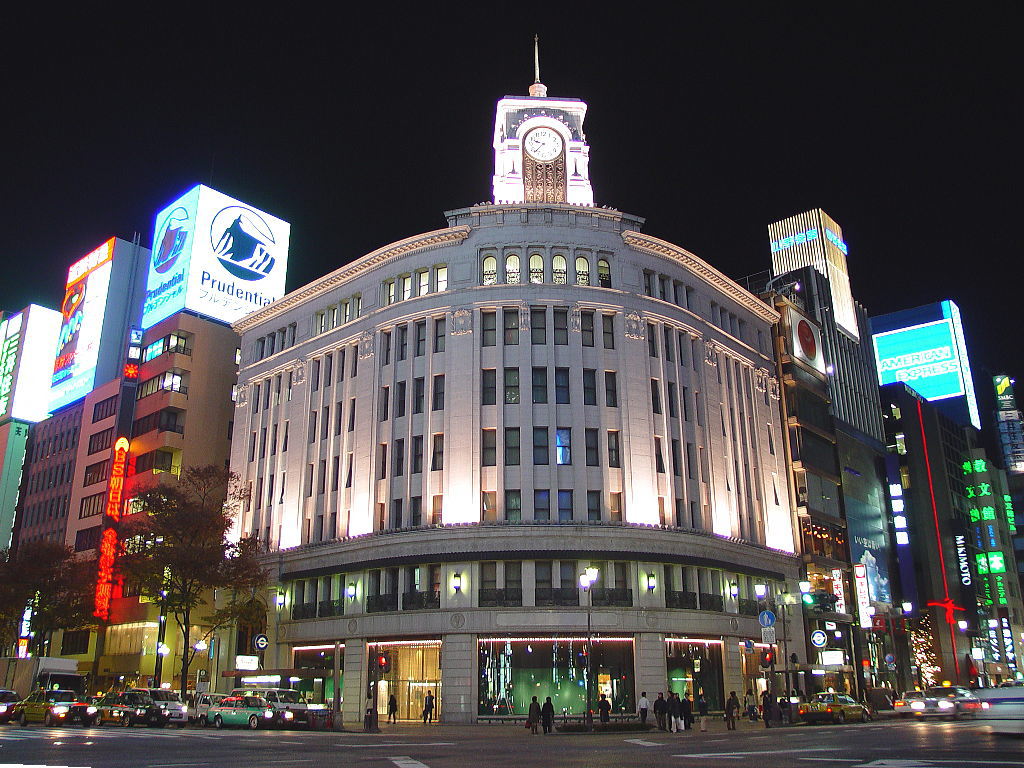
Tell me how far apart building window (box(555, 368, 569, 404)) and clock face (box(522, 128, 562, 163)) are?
34.9m

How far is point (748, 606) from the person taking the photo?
169ft

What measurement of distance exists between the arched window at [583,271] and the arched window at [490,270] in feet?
16.4

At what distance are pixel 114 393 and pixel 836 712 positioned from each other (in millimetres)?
64195

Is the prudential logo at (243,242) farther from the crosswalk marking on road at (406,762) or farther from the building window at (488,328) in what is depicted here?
the crosswalk marking on road at (406,762)

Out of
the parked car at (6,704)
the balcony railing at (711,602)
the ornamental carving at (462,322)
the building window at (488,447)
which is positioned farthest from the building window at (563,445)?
the parked car at (6,704)

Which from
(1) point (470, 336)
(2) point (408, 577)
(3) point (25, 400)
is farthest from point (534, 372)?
(3) point (25, 400)

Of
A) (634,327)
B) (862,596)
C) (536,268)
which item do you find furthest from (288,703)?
(862,596)

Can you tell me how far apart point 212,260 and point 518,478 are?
4815cm

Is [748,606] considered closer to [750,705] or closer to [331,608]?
[750,705]

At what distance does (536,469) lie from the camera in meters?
47.3

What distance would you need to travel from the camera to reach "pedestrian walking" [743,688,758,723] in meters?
45.2

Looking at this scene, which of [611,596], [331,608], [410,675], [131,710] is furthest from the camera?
[331,608]

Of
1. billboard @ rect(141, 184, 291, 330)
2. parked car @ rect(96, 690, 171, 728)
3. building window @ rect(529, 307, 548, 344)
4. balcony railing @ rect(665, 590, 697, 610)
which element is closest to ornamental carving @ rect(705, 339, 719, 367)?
building window @ rect(529, 307, 548, 344)

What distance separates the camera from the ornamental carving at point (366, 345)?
55.1m
